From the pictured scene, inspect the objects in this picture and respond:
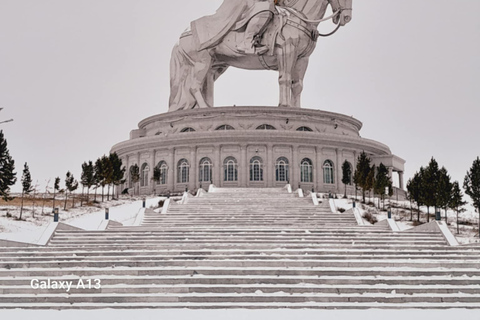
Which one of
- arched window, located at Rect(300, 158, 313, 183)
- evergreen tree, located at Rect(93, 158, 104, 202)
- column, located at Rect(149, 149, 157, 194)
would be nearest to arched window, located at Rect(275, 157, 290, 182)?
arched window, located at Rect(300, 158, 313, 183)

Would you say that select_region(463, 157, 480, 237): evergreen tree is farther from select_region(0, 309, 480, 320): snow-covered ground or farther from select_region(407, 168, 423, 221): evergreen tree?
select_region(0, 309, 480, 320): snow-covered ground

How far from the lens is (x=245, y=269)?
46.5 feet

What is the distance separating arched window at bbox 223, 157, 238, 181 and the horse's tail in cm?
726

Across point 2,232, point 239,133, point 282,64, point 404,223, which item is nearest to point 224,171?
point 239,133

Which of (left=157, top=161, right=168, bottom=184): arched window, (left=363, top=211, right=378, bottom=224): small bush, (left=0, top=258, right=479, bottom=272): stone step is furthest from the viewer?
(left=157, top=161, right=168, bottom=184): arched window

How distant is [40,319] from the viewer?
11.1 m

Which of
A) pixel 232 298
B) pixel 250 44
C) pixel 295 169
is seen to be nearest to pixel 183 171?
pixel 295 169

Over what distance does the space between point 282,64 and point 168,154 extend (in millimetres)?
11541

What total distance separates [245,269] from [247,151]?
27.4 m

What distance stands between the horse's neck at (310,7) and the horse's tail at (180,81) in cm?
1022

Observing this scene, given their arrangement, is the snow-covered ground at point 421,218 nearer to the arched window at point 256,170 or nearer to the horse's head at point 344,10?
the arched window at point 256,170

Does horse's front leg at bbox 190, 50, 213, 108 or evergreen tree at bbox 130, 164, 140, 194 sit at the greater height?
horse's front leg at bbox 190, 50, 213, 108

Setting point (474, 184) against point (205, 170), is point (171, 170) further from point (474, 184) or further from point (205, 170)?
point (474, 184)

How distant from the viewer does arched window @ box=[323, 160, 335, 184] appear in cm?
4231
